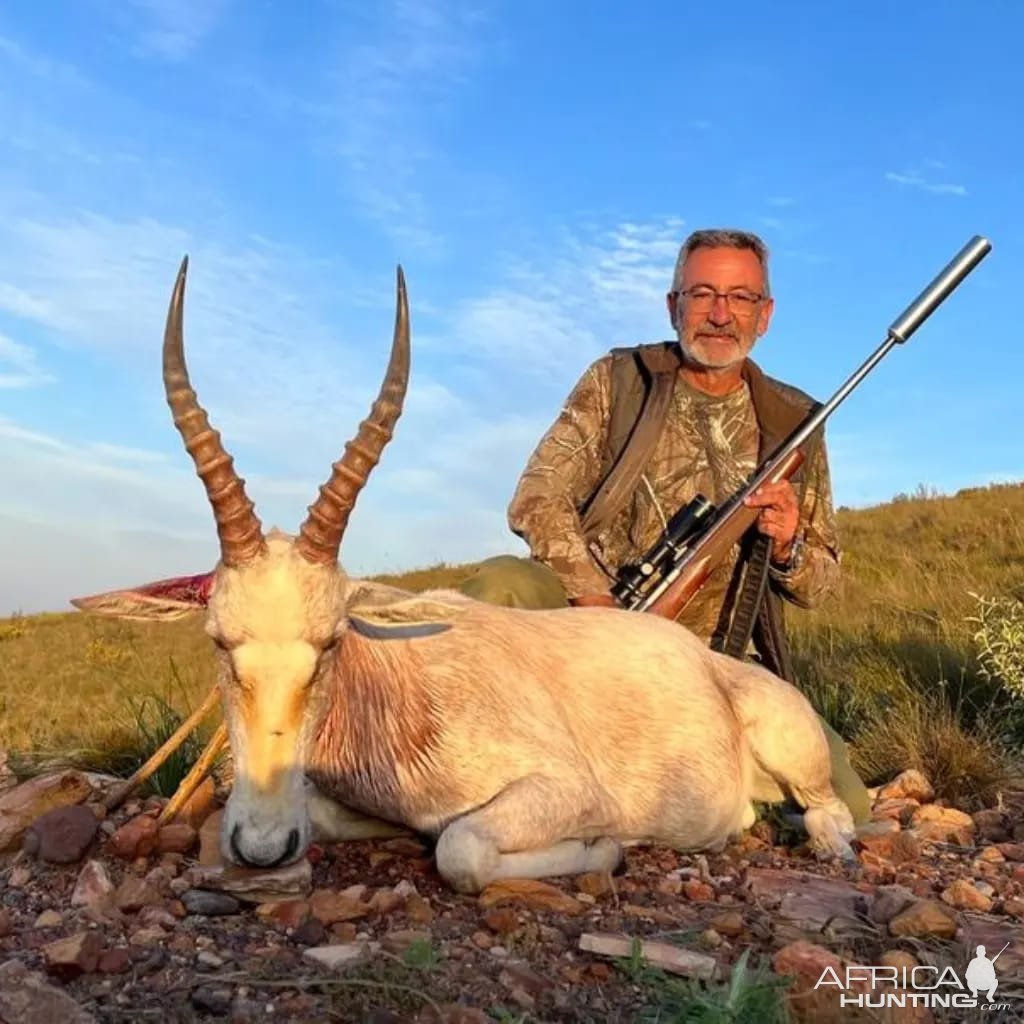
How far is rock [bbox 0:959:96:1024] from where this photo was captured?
10.5 feet

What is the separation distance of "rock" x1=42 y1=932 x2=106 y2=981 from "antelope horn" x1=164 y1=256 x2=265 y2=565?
1397mm

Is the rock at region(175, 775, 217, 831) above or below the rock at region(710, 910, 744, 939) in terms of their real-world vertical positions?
below

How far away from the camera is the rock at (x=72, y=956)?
3521 mm

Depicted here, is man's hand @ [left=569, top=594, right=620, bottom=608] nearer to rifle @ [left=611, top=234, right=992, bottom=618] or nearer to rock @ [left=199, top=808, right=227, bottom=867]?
rifle @ [left=611, top=234, right=992, bottom=618]

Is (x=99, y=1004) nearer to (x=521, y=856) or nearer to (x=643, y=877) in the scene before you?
(x=521, y=856)

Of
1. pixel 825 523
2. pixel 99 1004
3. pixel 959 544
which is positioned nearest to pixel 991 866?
pixel 825 523

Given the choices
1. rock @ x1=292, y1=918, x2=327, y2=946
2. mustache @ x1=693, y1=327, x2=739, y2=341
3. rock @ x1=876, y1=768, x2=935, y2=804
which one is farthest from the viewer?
mustache @ x1=693, y1=327, x2=739, y2=341

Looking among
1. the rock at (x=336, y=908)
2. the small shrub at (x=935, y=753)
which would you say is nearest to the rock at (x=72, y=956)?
the rock at (x=336, y=908)

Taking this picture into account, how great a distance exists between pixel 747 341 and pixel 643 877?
3953 millimetres

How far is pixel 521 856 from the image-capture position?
4723 mm

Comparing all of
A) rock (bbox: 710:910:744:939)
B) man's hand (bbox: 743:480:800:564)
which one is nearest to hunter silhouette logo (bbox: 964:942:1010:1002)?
rock (bbox: 710:910:744:939)

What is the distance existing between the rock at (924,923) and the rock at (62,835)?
323cm

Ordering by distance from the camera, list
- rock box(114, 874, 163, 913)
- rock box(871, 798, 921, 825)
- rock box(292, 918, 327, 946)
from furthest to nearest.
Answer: rock box(871, 798, 921, 825) → rock box(114, 874, 163, 913) → rock box(292, 918, 327, 946)

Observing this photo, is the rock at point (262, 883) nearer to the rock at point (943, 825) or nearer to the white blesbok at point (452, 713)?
the white blesbok at point (452, 713)
